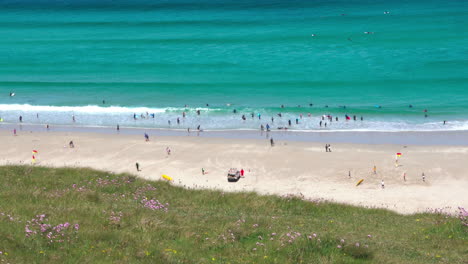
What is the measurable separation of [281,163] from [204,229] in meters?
20.2

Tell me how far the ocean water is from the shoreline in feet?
4.97

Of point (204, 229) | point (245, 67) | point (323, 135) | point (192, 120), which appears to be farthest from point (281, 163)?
point (245, 67)

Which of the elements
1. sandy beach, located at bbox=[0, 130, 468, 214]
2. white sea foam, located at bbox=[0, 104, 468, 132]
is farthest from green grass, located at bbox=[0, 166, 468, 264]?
white sea foam, located at bbox=[0, 104, 468, 132]

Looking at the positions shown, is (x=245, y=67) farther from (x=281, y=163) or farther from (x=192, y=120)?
(x=281, y=163)

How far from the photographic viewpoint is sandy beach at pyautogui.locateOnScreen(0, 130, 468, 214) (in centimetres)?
3362

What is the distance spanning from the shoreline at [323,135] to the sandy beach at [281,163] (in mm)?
1205

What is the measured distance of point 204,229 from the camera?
19719mm

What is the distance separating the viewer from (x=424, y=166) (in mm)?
37906

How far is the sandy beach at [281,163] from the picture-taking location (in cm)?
3362

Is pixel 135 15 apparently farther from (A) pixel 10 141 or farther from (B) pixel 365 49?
(A) pixel 10 141

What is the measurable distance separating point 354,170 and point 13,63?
58225mm

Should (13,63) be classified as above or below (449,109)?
above

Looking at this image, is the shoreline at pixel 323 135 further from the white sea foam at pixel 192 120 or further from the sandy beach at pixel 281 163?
the sandy beach at pixel 281 163

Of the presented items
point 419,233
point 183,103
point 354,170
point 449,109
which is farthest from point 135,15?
point 419,233
